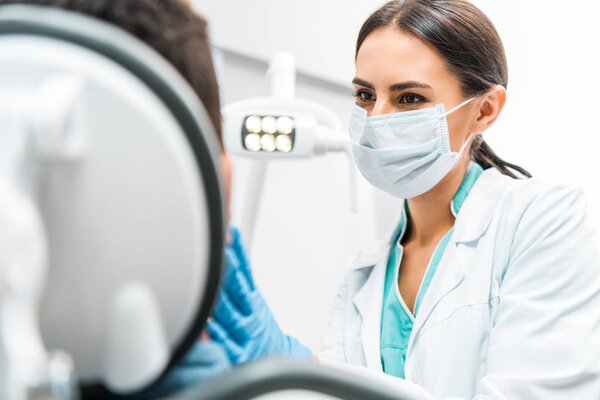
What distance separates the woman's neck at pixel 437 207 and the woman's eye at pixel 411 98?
203 millimetres

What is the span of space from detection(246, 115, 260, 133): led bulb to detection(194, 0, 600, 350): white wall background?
2.19ft

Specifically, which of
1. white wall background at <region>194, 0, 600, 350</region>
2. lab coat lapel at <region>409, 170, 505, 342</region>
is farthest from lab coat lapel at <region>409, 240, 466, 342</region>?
white wall background at <region>194, 0, 600, 350</region>

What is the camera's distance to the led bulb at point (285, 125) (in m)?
1.09

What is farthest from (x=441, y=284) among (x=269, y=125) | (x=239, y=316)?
(x=239, y=316)

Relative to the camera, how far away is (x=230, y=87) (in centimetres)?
177

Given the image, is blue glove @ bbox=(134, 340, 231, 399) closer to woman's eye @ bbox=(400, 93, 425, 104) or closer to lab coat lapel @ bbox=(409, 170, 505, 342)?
lab coat lapel @ bbox=(409, 170, 505, 342)

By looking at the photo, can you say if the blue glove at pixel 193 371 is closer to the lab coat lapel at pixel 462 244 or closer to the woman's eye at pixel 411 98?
the lab coat lapel at pixel 462 244

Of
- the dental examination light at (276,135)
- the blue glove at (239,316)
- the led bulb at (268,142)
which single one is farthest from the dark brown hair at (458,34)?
the blue glove at (239,316)

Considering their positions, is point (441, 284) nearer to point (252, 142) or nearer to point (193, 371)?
point (252, 142)

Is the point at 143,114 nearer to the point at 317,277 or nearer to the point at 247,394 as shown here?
the point at 247,394

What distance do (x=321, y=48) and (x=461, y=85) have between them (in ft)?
2.59

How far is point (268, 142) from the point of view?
1106 mm

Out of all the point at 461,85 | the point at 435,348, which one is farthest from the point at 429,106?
the point at 435,348

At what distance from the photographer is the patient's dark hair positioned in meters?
0.42
